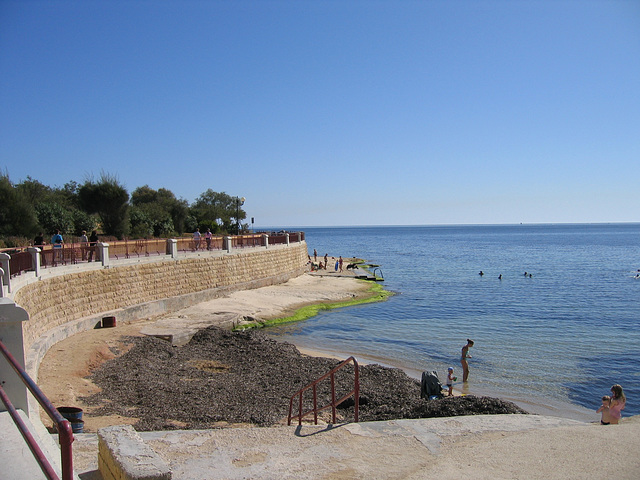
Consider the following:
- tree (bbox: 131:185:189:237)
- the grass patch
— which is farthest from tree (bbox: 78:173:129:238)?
the grass patch

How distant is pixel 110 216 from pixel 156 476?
39459mm

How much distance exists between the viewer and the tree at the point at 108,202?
39938mm

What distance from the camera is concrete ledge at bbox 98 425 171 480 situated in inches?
175

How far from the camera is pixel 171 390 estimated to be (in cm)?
1255

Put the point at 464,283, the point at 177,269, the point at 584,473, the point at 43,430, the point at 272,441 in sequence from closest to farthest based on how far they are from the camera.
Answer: the point at 43,430, the point at 584,473, the point at 272,441, the point at 177,269, the point at 464,283

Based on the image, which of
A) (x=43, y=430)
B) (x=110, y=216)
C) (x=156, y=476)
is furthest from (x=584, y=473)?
(x=110, y=216)

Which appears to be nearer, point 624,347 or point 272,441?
point 272,441

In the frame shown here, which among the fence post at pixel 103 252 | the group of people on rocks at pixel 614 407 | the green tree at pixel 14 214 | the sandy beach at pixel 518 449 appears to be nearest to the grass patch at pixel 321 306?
the fence post at pixel 103 252

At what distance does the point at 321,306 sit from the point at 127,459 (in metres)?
26.9

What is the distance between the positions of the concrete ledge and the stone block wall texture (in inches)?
364

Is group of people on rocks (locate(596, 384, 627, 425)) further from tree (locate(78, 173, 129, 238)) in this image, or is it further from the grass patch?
tree (locate(78, 173, 129, 238))

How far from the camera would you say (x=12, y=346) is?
17.3 feet

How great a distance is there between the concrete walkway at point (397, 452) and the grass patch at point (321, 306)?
55.5 ft

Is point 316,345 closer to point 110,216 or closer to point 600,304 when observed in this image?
point 600,304
